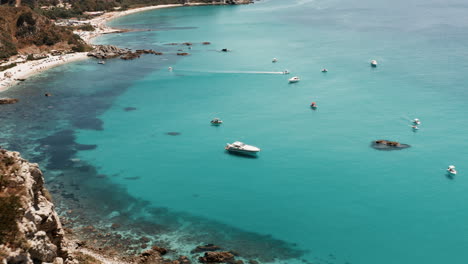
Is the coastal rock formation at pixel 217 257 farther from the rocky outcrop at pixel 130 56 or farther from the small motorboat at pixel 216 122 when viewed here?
the rocky outcrop at pixel 130 56

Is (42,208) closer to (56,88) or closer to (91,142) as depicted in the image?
(91,142)

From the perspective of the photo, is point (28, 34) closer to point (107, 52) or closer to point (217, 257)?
point (107, 52)

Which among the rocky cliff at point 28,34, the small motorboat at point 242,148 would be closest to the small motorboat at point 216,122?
the small motorboat at point 242,148

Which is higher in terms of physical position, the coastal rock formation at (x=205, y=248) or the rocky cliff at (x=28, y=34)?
the rocky cliff at (x=28, y=34)

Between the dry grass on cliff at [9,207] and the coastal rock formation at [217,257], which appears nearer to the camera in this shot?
the dry grass on cliff at [9,207]

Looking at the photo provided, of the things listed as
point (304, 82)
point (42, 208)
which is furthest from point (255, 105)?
point (42, 208)

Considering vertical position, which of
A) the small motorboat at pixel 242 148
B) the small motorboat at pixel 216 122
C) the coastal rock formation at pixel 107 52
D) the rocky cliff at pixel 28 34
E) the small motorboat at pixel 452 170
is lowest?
the small motorboat at pixel 452 170

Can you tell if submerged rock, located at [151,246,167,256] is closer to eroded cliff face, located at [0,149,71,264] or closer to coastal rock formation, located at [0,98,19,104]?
eroded cliff face, located at [0,149,71,264]

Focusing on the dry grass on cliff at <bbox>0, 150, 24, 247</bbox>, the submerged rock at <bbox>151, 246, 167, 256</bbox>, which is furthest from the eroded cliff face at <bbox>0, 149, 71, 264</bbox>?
the submerged rock at <bbox>151, 246, 167, 256</bbox>
